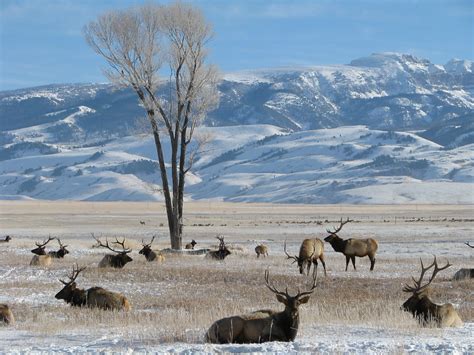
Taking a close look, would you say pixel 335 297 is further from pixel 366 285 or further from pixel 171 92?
pixel 171 92

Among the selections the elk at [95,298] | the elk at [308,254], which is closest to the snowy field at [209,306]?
the elk at [95,298]

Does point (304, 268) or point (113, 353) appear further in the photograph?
point (304, 268)

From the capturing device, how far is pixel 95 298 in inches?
625

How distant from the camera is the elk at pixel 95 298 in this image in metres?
15.6

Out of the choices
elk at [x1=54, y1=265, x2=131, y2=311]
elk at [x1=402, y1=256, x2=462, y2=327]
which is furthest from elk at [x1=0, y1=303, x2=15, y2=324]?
elk at [x1=402, y1=256, x2=462, y2=327]

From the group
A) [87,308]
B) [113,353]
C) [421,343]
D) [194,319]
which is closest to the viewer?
[113,353]

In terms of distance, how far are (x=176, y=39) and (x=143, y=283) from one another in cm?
1392

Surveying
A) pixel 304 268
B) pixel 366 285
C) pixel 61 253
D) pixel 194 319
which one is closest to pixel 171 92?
pixel 61 253

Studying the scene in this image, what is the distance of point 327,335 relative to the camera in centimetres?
1206

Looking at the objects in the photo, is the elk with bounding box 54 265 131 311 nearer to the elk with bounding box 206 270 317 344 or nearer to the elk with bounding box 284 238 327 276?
the elk with bounding box 206 270 317 344

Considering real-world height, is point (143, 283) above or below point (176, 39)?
below

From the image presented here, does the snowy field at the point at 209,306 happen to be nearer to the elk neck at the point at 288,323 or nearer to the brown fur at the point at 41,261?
the elk neck at the point at 288,323

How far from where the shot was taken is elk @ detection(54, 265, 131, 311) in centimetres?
1562

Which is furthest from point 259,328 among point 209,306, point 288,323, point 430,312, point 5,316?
point 209,306
